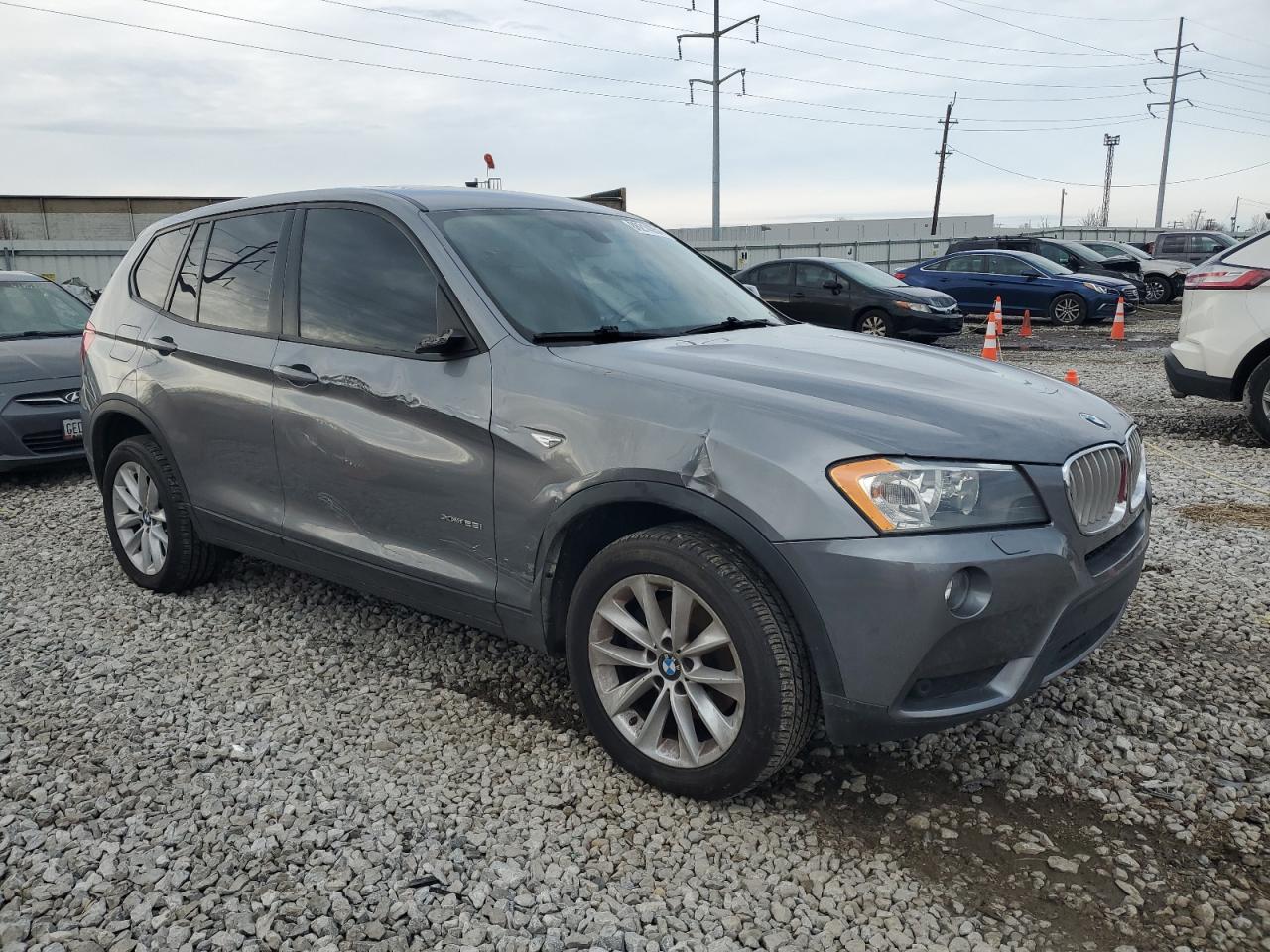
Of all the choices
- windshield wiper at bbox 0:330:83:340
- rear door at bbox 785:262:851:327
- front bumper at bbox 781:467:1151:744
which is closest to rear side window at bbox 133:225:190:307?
front bumper at bbox 781:467:1151:744

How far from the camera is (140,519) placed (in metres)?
4.86

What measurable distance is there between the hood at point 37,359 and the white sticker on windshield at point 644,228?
4.99m

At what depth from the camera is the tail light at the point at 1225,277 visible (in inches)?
286

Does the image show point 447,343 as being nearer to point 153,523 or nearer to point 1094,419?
point 1094,419

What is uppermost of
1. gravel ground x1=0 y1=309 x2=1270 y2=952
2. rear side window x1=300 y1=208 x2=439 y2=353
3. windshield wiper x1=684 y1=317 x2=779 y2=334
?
rear side window x1=300 y1=208 x2=439 y2=353

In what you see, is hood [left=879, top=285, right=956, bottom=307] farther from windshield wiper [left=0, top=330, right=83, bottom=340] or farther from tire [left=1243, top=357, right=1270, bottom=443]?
windshield wiper [left=0, top=330, right=83, bottom=340]

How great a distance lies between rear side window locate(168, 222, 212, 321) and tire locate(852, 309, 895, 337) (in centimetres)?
1184

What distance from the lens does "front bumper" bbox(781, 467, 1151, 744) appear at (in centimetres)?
248

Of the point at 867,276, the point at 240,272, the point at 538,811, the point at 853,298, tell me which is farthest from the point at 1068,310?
the point at 538,811

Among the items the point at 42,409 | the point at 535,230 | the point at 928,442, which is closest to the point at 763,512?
the point at 928,442

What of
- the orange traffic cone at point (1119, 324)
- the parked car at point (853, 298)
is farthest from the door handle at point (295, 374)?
the orange traffic cone at point (1119, 324)

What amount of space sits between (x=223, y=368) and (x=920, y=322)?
12.3 metres

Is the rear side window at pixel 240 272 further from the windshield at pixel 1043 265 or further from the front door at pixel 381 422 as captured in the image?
the windshield at pixel 1043 265

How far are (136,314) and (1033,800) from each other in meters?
4.33
